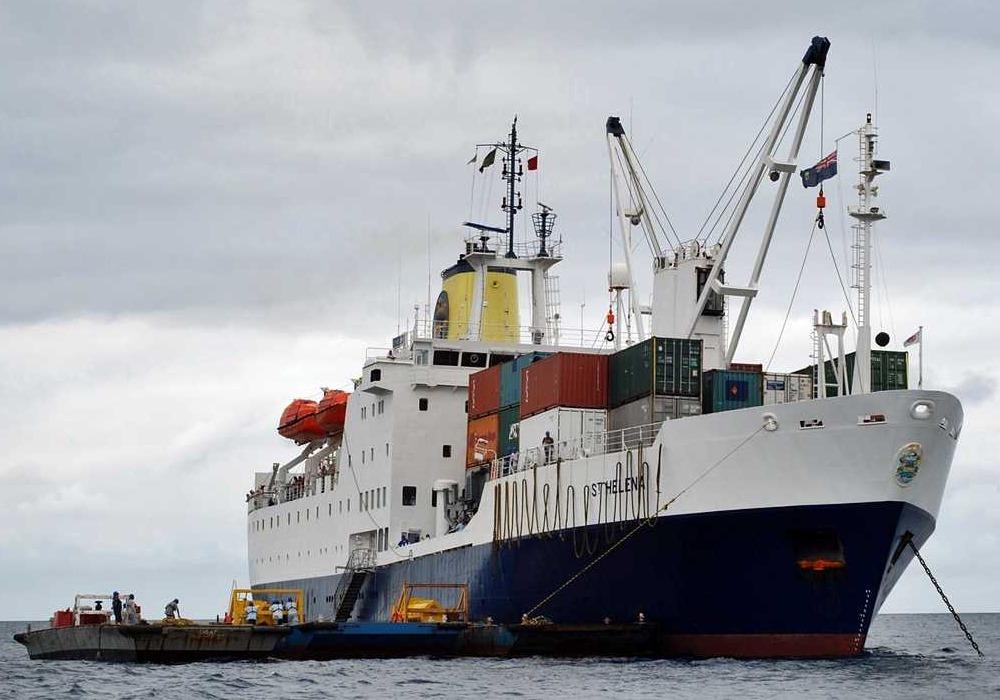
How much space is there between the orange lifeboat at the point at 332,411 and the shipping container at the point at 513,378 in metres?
14.0

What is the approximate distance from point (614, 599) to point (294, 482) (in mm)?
28697

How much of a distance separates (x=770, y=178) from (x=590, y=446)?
837cm

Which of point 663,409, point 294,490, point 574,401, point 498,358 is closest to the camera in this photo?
point 663,409

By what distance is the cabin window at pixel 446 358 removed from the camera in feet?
174

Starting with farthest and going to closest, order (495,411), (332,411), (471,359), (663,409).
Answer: (332,411) → (471,359) → (495,411) → (663,409)

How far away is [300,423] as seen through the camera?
62625mm

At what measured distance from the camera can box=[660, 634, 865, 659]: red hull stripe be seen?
36.1 metres

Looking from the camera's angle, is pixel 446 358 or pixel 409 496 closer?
pixel 409 496

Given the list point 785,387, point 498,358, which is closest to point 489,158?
point 498,358

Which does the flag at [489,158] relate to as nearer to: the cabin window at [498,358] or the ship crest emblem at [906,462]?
the cabin window at [498,358]

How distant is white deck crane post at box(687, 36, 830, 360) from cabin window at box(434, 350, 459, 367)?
1232cm

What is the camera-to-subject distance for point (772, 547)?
35656mm

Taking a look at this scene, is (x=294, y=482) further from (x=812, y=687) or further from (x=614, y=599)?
(x=812, y=687)

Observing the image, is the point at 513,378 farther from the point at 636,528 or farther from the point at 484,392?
the point at 636,528
